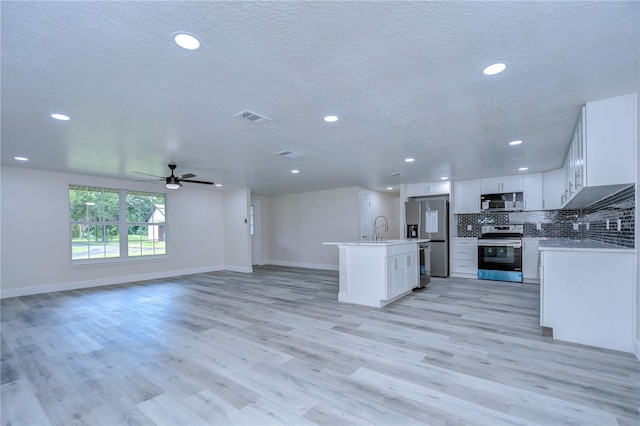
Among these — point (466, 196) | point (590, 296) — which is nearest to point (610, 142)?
point (590, 296)

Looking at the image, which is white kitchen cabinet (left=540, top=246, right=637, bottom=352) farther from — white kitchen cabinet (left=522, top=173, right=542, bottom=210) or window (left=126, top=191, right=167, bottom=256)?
window (left=126, top=191, right=167, bottom=256)

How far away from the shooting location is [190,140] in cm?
386

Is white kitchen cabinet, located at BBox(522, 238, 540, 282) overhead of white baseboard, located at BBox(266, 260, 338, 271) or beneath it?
overhead

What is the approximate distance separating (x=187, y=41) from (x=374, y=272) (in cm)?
373

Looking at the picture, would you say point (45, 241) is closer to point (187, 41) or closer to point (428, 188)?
point (187, 41)

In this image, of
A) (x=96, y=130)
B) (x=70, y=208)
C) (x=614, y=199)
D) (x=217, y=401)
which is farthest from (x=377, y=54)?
(x=70, y=208)

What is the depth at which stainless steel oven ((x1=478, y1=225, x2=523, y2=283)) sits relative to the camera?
20.3ft

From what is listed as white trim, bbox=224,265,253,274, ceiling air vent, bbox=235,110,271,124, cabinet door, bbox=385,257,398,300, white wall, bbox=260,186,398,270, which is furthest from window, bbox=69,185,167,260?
cabinet door, bbox=385,257,398,300

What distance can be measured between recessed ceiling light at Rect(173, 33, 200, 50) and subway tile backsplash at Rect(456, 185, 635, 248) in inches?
156

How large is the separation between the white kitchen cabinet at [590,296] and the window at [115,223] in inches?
310

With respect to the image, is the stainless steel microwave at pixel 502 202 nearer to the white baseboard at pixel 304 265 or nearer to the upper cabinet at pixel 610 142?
the upper cabinet at pixel 610 142

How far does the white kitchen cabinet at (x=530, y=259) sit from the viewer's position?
6.09m

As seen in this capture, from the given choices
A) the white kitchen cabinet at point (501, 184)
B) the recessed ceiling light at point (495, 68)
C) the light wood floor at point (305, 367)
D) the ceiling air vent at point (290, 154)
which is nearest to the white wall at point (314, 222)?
the white kitchen cabinet at point (501, 184)

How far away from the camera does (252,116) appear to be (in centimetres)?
306
